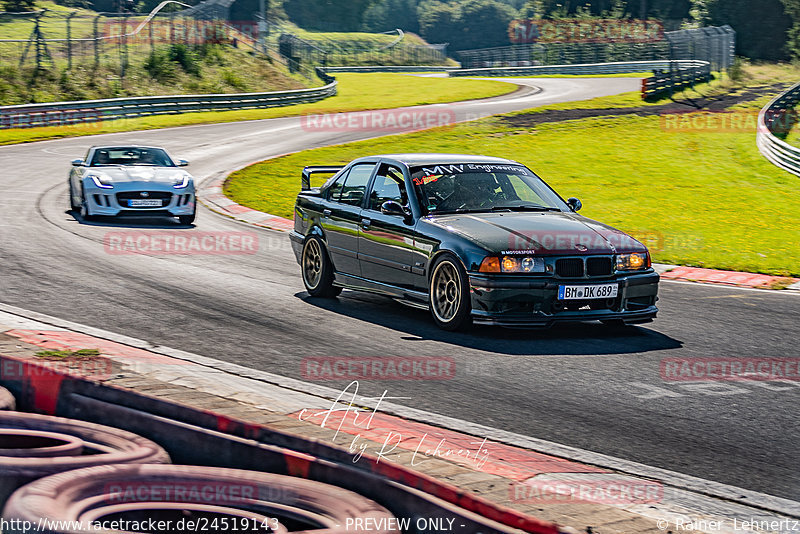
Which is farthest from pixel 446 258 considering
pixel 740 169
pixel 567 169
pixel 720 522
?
pixel 740 169

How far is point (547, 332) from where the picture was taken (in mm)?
8938

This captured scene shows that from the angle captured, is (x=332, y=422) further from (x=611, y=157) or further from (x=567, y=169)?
(x=611, y=157)

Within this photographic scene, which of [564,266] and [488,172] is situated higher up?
[488,172]

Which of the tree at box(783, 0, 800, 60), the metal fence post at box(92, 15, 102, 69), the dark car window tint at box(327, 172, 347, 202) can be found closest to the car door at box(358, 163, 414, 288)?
the dark car window tint at box(327, 172, 347, 202)

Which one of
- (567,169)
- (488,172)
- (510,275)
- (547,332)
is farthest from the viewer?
(567,169)

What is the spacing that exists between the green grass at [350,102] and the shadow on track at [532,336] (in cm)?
2487

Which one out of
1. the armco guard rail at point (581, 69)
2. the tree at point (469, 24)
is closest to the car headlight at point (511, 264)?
the armco guard rail at point (581, 69)

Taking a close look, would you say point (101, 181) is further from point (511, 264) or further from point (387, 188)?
point (511, 264)

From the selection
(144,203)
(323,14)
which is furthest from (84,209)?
(323,14)

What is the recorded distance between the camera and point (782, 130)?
33.1 m

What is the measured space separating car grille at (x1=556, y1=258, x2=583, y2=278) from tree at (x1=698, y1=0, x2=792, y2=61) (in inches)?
2971

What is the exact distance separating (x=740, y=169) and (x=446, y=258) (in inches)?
763

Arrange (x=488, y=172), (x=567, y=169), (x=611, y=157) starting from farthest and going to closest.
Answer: (x=611, y=157)
(x=567, y=169)
(x=488, y=172)

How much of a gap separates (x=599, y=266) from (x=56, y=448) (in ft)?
17.2
